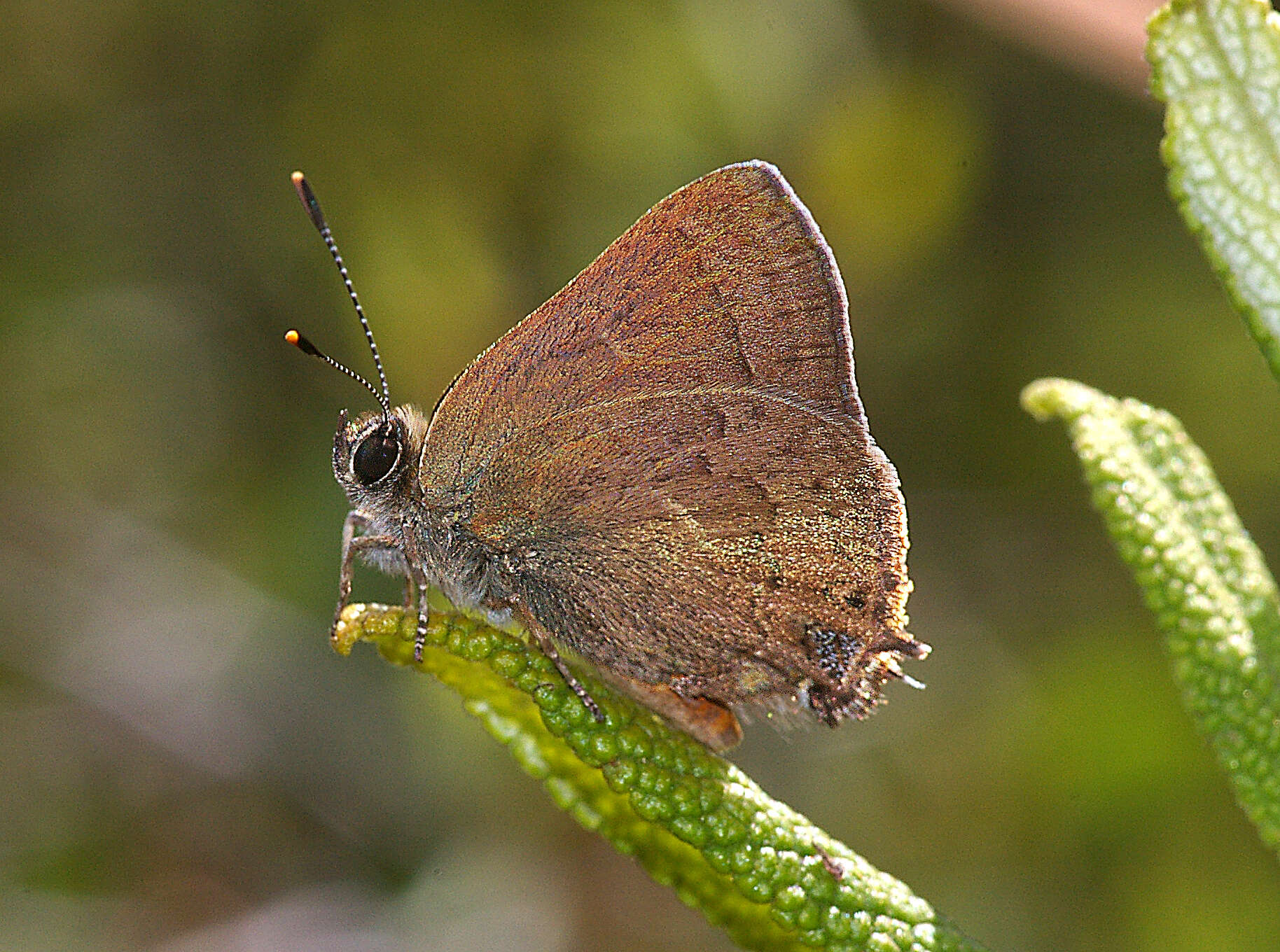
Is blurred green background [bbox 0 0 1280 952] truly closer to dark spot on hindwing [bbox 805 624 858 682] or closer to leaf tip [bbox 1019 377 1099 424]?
dark spot on hindwing [bbox 805 624 858 682]

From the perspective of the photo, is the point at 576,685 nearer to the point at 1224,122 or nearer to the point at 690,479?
the point at 690,479

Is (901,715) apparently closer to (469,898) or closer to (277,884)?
(469,898)

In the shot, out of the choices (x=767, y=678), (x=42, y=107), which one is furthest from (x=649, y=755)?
(x=42, y=107)

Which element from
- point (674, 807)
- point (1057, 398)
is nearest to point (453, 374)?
point (1057, 398)

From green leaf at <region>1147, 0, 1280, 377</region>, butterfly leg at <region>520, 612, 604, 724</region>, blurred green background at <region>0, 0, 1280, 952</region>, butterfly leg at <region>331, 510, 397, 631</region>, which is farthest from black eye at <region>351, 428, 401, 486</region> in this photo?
green leaf at <region>1147, 0, 1280, 377</region>

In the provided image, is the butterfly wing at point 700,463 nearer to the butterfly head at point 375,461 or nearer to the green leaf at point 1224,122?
the butterfly head at point 375,461

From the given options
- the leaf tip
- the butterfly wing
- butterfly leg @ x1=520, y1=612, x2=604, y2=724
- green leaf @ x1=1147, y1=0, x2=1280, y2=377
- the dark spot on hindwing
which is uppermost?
green leaf @ x1=1147, y1=0, x2=1280, y2=377

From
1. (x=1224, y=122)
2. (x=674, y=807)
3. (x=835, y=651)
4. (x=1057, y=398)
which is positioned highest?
(x=1224, y=122)
